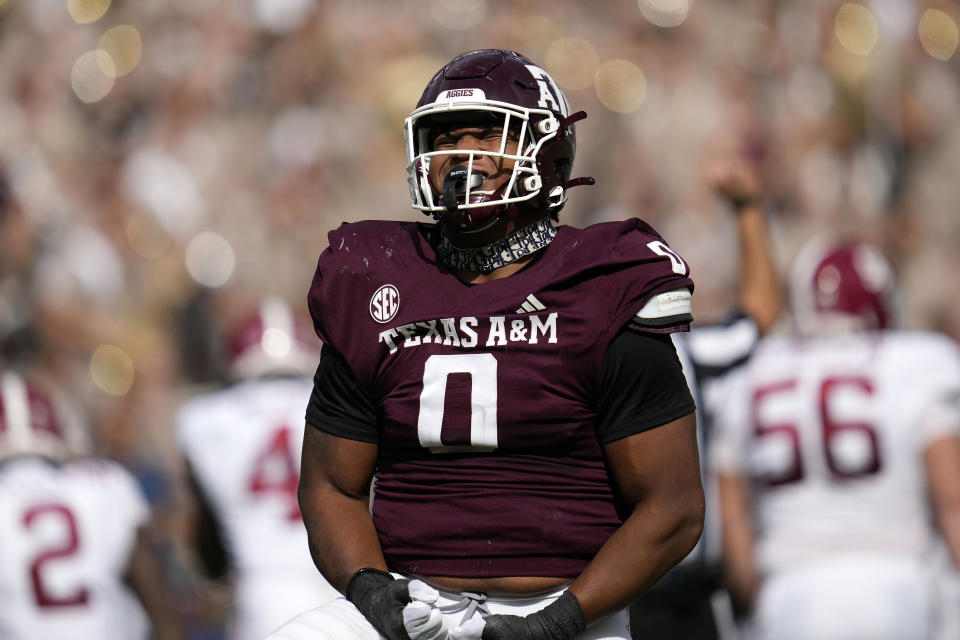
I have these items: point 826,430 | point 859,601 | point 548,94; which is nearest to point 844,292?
point 826,430

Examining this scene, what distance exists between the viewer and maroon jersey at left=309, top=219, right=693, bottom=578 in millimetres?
2898

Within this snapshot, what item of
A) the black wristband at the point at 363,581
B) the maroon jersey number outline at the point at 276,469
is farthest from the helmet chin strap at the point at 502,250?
the maroon jersey number outline at the point at 276,469

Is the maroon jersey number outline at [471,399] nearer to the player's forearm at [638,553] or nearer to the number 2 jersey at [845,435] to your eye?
the player's forearm at [638,553]

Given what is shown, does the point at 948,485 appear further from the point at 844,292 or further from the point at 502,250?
the point at 502,250

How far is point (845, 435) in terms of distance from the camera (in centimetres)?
491

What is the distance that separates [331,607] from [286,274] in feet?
21.1

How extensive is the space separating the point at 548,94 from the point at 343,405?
2.75 ft

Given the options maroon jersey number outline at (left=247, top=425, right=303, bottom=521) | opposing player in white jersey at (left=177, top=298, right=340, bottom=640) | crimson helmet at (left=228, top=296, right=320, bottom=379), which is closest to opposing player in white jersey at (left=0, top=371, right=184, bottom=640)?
opposing player in white jersey at (left=177, top=298, right=340, bottom=640)

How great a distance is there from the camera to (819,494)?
5004mm

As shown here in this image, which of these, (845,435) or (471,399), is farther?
(845,435)

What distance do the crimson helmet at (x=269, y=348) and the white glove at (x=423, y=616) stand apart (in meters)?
3.47

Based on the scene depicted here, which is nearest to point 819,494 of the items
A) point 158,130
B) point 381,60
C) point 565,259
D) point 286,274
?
point 565,259

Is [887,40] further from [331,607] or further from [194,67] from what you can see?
[331,607]

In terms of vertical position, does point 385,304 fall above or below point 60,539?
above
